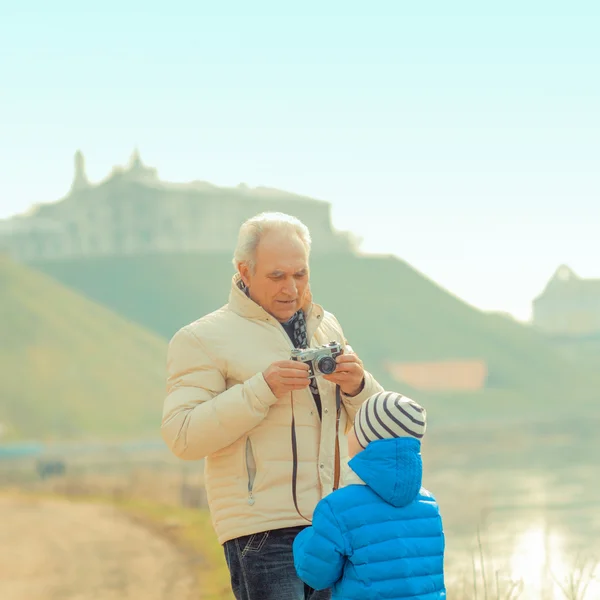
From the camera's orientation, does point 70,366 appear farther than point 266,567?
Yes

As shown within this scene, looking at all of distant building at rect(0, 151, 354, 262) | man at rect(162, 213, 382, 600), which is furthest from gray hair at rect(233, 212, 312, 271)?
distant building at rect(0, 151, 354, 262)

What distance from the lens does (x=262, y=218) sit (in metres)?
2.47

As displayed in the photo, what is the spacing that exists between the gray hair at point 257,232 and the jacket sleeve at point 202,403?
0.25m

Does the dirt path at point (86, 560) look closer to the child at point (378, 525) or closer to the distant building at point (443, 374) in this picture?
the child at point (378, 525)

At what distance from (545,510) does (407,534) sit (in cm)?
3151

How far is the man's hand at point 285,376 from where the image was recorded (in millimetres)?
2256

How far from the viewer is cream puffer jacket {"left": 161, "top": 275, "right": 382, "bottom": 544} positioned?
2.29 m

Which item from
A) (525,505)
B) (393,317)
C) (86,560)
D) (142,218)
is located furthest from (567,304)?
(86,560)

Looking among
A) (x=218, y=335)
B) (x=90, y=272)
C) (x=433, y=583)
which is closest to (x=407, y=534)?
(x=433, y=583)

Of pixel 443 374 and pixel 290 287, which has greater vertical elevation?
pixel 290 287

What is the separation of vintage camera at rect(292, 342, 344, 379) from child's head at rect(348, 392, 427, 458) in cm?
24

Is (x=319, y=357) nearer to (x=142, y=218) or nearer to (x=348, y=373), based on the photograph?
(x=348, y=373)

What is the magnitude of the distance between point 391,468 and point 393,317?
82112 mm

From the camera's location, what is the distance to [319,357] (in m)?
2.31
